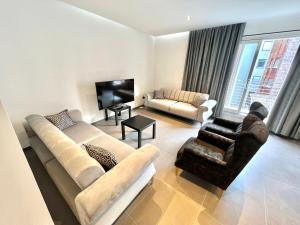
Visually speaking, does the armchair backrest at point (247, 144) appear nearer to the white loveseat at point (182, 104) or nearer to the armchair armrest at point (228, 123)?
the armchair armrest at point (228, 123)

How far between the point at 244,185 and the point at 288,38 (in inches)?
131

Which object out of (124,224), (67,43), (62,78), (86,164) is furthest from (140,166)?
(67,43)

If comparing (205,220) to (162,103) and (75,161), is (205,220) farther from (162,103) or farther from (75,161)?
(162,103)

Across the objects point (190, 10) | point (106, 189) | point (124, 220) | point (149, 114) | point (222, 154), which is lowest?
point (124, 220)

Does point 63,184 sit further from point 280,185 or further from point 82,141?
point 280,185

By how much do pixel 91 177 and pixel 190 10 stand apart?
3050 mm

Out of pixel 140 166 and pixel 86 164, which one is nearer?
pixel 86 164

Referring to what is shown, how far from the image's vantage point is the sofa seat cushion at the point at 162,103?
3.90 metres

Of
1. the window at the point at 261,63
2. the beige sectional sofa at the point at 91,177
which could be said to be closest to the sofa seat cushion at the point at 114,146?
the beige sectional sofa at the point at 91,177

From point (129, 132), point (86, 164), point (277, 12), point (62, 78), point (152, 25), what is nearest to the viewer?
point (86, 164)

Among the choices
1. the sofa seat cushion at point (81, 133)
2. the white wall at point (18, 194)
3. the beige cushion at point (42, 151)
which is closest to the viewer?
the white wall at point (18, 194)

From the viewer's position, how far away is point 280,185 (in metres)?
1.84

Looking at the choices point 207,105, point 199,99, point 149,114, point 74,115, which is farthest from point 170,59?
point 74,115

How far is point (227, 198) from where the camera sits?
5.35 ft
